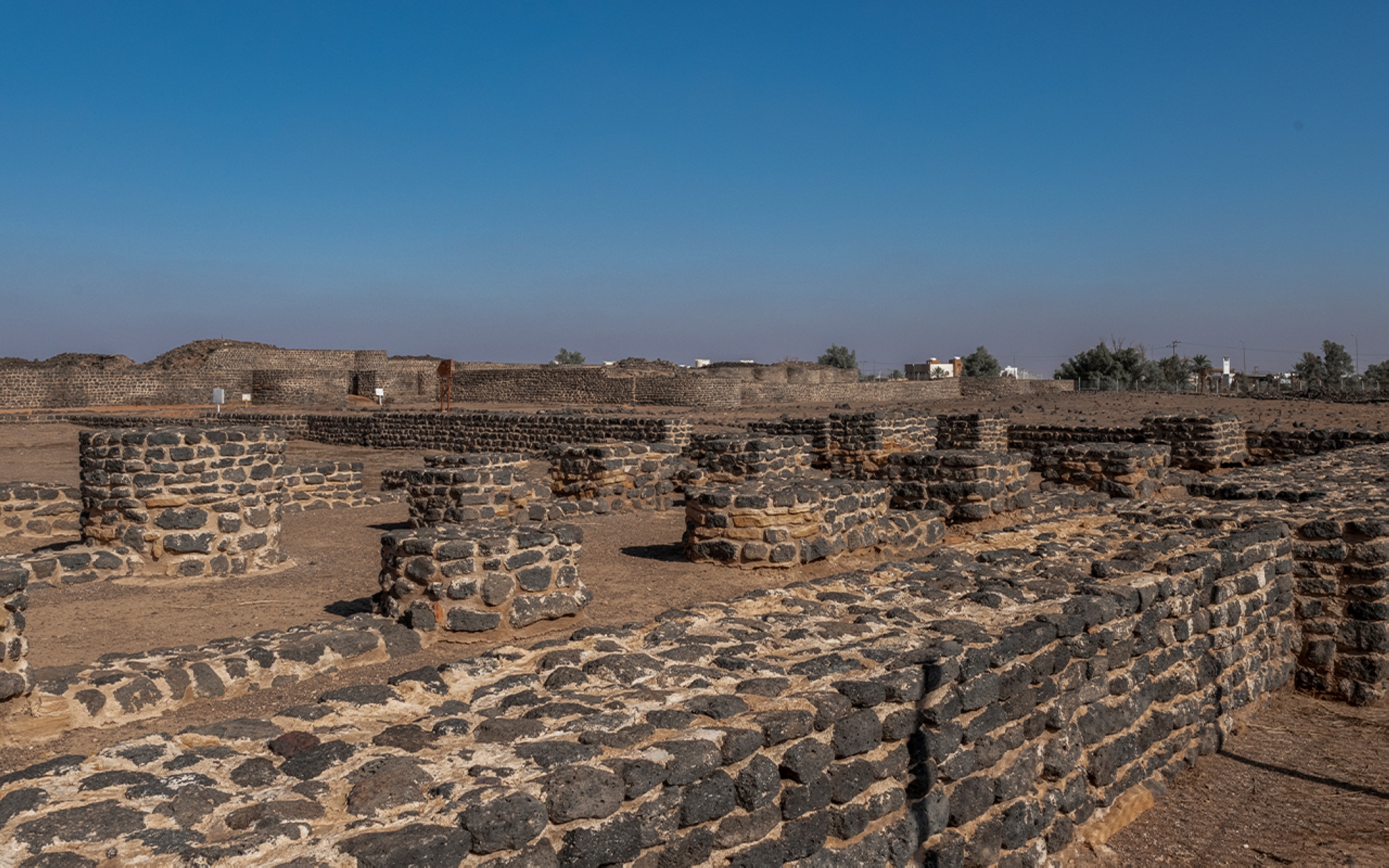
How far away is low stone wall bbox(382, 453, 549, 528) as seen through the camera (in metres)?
11.7

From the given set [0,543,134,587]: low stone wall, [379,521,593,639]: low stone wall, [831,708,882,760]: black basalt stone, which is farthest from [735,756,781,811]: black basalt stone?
[0,543,134,587]: low stone wall

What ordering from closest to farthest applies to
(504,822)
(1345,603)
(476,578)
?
(504,822), (476,578), (1345,603)

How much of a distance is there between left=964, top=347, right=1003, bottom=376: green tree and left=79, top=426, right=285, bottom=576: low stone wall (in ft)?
186

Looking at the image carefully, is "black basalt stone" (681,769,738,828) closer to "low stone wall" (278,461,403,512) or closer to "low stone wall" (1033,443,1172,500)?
"low stone wall" (1033,443,1172,500)

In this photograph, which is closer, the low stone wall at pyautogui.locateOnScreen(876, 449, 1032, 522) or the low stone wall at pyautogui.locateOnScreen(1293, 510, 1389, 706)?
the low stone wall at pyautogui.locateOnScreen(1293, 510, 1389, 706)

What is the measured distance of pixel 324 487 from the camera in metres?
14.2

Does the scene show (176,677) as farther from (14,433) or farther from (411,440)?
(14,433)

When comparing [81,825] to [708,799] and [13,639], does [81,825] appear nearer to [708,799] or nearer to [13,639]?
[708,799]

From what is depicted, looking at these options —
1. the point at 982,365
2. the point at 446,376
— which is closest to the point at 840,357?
the point at 982,365

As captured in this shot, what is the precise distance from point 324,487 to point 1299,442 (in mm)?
17893

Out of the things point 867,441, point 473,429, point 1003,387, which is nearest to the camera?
point 867,441

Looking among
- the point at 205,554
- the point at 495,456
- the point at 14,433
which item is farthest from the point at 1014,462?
the point at 14,433

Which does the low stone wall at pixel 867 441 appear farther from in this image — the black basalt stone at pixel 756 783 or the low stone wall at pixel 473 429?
the black basalt stone at pixel 756 783

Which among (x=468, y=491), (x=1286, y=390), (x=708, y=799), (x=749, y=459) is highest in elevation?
(x=1286, y=390)
